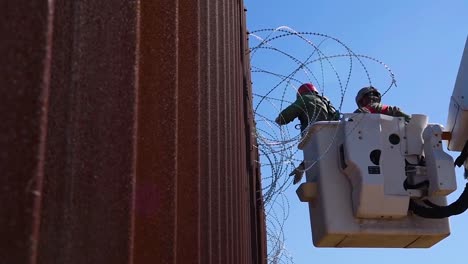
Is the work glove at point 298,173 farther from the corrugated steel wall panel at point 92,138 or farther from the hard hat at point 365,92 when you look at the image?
the corrugated steel wall panel at point 92,138

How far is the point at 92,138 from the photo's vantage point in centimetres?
112

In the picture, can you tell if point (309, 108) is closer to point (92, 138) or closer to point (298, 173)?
point (298, 173)

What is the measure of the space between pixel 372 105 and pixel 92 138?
590cm

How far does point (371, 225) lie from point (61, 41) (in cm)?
538

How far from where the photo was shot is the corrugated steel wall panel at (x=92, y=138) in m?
0.90

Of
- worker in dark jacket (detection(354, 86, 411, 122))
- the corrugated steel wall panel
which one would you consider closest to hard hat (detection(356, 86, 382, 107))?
worker in dark jacket (detection(354, 86, 411, 122))

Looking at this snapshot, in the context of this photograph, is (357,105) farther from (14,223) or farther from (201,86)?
(14,223)

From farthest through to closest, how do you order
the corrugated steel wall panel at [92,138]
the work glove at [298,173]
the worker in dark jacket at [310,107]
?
the worker in dark jacket at [310,107]
the work glove at [298,173]
the corrugated steel wall panel at [92,138]

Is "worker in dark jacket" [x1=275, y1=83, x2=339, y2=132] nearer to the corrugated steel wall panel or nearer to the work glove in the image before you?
the work glove

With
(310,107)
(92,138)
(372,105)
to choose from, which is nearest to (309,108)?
(310,107)

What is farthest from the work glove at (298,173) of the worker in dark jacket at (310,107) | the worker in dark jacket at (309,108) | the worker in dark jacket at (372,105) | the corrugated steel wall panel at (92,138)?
the corrugated steel wall panel at (92,138)

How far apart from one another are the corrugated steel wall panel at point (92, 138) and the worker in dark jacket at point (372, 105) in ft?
16.7

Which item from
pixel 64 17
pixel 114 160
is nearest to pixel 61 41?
pixel 64 17

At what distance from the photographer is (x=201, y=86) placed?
228cm
